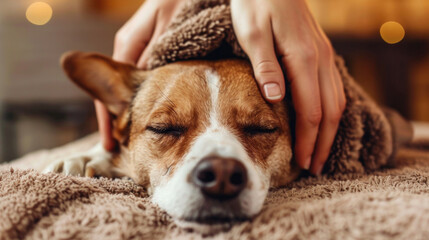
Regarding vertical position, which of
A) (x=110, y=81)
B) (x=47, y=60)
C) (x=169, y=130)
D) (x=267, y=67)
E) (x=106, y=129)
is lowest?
(x=47, y=60)

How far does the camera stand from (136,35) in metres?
1.73

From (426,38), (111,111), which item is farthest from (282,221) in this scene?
(426,38)

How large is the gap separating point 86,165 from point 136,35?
62 centimetres

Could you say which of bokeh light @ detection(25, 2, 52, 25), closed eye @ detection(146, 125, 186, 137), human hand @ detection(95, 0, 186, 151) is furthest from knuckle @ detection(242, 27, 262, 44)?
bokeh light @ detection(25, 2, 52, 25)

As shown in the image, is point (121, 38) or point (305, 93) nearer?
point (305, 93)

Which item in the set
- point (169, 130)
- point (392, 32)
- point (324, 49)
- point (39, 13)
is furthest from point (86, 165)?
point (392, 32)

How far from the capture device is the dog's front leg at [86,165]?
1.42m

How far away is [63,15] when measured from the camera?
389 centimetres

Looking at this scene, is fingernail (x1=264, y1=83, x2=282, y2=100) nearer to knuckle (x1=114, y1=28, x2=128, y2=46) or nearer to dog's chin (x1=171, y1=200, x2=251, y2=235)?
dog's chin (x1=171, y1=200, x2=251, y2=235)

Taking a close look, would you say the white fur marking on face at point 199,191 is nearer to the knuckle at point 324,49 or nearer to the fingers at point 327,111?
the fingers at point 327,111

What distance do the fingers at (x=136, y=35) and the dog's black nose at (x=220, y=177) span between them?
3.04 feet

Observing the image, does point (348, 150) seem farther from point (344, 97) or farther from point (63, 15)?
point (63, 15)

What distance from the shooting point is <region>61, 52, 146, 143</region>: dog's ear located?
1566 mm

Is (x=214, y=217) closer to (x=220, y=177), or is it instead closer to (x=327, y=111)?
(x=220, y=177)
